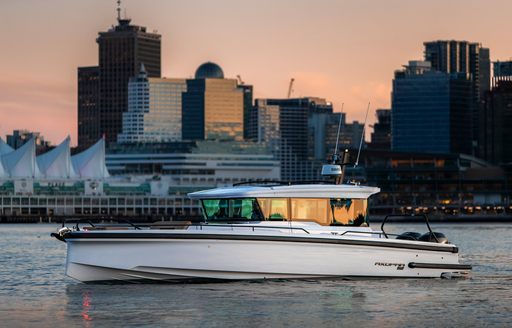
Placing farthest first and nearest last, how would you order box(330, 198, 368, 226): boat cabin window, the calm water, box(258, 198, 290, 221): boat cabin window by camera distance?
box(330, 198, 368, 226): boat cabin window → box(258, 198, 290, 221): boat cabin window → the calm water

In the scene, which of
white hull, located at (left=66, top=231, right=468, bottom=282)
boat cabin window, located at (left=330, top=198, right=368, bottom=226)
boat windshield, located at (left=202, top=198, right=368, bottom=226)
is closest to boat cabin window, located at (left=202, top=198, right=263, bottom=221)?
boat windshield, located at (left=202, top=198, right=368, bottom=226)

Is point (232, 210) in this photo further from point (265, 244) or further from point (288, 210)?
point (265, 244)

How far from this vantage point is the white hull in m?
37.9

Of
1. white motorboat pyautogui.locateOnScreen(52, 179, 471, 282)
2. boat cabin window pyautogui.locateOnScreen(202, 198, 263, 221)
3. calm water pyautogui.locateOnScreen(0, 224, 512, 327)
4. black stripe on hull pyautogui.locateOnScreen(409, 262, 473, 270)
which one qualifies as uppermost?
boat cabin window pyautogui.locateOnScreen(202, 198, 263, 221)

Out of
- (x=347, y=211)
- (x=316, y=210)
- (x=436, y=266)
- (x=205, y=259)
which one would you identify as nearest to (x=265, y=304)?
(x=205, y=259)

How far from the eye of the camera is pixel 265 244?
38.2m

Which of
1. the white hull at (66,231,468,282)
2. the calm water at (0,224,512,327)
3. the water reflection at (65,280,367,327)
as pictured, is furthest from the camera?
the white hull at (66,231,468,282)

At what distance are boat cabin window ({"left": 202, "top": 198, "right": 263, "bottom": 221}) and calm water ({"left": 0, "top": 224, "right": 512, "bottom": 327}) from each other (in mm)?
2554

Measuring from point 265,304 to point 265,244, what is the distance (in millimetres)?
3218

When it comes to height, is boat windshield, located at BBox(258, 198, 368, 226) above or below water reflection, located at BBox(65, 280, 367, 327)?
above

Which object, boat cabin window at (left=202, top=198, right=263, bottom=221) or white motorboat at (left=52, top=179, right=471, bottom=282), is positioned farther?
boat cabin window at (left=202, top=198, right=263, bottom=221)

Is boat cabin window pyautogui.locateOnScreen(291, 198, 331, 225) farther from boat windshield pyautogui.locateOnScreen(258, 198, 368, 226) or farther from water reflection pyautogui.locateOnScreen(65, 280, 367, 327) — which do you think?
water reflection pyautogui.locateOnScreen(65, 280, 367, 327)

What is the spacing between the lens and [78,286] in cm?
4097

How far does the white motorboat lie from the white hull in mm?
29
